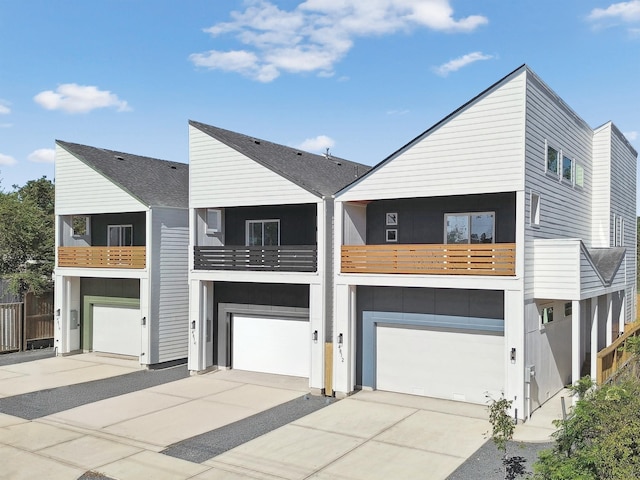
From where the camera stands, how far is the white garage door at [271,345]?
62.1 ft

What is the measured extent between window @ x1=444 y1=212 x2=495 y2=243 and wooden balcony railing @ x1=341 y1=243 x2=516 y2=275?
1418mm

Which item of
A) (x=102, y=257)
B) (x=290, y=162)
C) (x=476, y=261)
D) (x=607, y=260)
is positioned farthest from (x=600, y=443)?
(x=102, y=257)

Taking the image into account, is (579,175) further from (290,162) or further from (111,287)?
(111,287)

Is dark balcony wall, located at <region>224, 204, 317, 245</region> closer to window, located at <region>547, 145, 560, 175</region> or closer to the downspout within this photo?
the downspout

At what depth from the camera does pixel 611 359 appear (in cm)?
1603

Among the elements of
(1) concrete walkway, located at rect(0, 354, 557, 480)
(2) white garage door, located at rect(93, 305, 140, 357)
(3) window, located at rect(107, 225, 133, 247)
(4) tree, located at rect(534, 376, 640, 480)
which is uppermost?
(3) window, located at rect(107, 225, 133, 247)

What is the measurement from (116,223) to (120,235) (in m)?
0.53

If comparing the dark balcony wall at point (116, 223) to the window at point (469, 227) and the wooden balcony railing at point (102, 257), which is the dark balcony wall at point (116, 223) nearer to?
the wooden balcony railing at point (102, 257)

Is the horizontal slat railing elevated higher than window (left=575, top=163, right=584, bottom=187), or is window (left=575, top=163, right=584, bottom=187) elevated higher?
window (left=575, top=163, right=584, bottom=187)

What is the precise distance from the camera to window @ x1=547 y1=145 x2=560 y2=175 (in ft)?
51.6

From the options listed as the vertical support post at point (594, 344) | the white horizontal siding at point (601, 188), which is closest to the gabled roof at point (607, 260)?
the vertical support post at point (594, 344)

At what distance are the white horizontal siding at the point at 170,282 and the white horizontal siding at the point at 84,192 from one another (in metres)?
1.20

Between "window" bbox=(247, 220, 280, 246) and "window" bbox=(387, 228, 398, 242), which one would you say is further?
"window" bbox=(247, 220, 280, 246)

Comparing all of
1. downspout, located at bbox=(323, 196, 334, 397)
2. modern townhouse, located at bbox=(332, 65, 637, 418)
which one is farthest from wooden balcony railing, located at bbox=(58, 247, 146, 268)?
modern townhouse, located at bbox=(332, 65, 637, 418)
